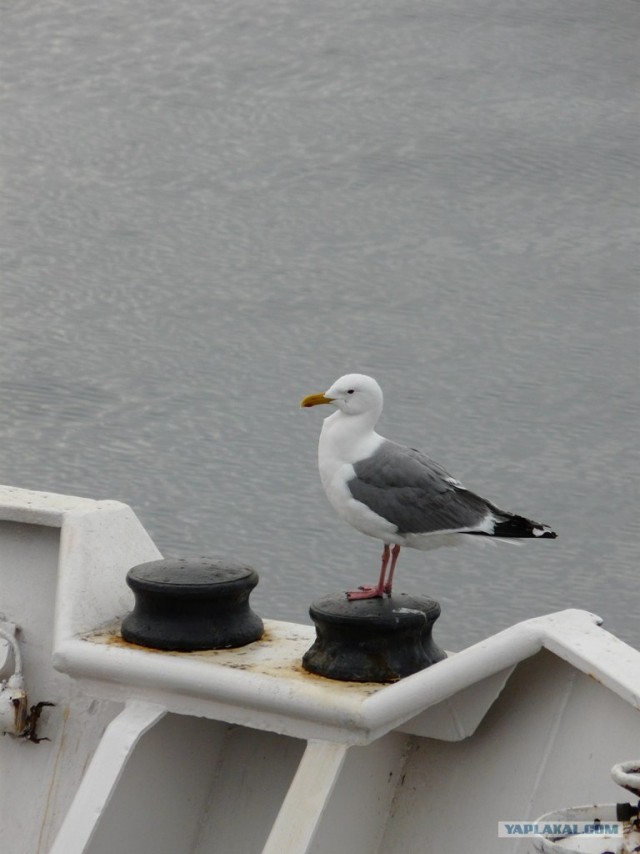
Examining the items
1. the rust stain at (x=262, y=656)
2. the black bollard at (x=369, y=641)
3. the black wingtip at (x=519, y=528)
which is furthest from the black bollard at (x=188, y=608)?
the black wingtip at (x=519, y=528)

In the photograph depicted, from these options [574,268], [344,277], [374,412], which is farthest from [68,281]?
[374,412]

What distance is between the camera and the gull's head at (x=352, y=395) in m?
1.97

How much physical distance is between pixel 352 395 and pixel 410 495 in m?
0.16

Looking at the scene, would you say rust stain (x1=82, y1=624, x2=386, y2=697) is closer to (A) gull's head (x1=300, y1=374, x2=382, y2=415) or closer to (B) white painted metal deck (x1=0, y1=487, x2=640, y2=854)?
(B) white painted metal deck (x1=0, y1=487, x2=640, y2=854)

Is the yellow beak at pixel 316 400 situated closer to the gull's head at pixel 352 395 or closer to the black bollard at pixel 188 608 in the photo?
the gull's head at pixel 352 395

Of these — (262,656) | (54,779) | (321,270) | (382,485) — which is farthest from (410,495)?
(321,270)

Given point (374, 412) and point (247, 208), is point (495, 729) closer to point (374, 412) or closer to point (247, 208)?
point (374, 412)

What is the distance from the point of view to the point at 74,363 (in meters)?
5.91

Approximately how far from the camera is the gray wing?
1.97 meters

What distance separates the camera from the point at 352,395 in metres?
1.97

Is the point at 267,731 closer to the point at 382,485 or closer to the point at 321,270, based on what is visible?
the point at 382,485

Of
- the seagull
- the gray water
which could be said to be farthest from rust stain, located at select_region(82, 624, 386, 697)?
the gray water

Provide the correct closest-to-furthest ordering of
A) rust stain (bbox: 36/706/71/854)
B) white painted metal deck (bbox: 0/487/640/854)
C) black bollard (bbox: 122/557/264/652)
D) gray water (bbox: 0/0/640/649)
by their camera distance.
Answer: white painted metal deck (bbox: 0/487/640/854) → black bollard (bbox: 122/557/264/652) → rust stain (bbox: 36/706/71/854) → gray water (bbox: 0/0/640/649)

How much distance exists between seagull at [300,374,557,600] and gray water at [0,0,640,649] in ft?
6.77
